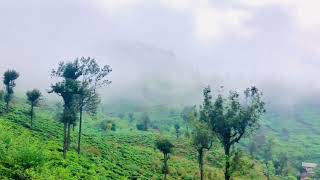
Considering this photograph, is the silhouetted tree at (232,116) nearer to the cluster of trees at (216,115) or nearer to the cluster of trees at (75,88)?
the cluster of trees at (216,115)

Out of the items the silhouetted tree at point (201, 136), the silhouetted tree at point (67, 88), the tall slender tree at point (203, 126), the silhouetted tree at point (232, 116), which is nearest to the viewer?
the silhouetted tree at point (232, 116)

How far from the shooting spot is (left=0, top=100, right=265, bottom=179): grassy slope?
39.9 meters

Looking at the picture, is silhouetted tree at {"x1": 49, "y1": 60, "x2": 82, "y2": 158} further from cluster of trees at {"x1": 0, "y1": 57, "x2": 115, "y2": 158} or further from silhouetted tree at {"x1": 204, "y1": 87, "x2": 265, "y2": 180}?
silhouetted tree at {"x1": 204, "y1": 87, "x2": 265, "y2": 180}

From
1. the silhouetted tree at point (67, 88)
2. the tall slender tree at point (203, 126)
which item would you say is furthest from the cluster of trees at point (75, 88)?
the tall slender tree at point (203, 126)

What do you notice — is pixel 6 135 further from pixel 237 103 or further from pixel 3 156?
pixel 237 103

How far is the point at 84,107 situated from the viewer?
82562 mm

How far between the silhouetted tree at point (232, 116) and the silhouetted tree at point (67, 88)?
1990cm

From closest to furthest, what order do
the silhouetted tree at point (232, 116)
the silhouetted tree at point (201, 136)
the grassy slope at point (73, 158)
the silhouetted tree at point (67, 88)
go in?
Result: the grassy slope at point (73, 158) < the silhouetted tree at point (232, 116) < the silhouetted tree at point (201, 136) < the silhouetted tree at point (67, 88)

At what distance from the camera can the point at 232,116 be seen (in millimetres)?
62562

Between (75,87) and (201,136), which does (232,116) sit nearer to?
(201,136)

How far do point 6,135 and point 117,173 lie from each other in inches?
1055

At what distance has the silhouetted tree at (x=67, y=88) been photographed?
67.2 m

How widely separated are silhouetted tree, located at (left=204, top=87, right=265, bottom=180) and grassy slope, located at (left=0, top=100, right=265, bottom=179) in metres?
4.81

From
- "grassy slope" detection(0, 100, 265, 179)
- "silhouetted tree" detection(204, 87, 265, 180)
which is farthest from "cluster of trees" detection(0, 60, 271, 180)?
"grassy slope" detection(0, 100, 265, 179)
